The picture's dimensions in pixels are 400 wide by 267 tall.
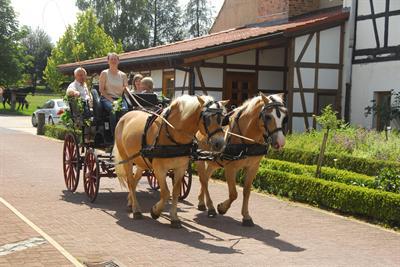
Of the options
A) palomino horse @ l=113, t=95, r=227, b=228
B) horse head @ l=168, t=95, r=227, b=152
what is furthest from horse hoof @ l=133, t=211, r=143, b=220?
horse head @ l=168, t=95, r=227, b=152

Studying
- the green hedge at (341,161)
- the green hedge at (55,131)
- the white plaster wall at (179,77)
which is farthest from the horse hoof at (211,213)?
the green hedge at (55,131)

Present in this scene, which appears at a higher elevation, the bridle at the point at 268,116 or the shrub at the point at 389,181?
the bridle at the point at 268,116

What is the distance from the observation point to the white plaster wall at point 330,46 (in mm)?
19016

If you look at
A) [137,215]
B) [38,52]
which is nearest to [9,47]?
[38,52]

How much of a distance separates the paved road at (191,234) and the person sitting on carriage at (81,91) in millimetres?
1680

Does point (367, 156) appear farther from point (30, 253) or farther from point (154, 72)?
point (154, 72)

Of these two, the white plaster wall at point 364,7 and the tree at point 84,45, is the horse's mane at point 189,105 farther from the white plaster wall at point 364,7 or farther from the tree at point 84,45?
the tree at point 84,45

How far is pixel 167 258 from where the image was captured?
6.62 m

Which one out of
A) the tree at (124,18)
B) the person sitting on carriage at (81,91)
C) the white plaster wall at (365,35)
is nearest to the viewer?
the person sitting on carriage at (81,91)

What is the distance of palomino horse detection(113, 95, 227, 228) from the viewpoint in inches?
303

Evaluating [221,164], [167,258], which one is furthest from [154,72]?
[167,258]

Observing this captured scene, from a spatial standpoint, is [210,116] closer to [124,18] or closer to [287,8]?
[287,8]

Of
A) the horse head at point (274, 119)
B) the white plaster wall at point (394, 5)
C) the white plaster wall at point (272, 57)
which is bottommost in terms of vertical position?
the horse head at point (274, 119)

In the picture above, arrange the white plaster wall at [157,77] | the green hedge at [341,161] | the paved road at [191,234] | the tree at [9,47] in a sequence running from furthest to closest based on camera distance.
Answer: the tree at [9,47]
the white plaster wall at [157,77]
the green hedge at [341,161]
the paved road at [191,234]
